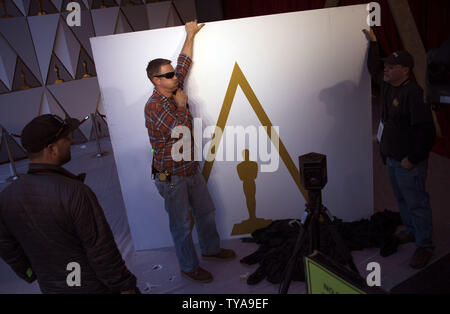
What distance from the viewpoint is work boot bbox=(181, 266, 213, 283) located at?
2557 millimetres

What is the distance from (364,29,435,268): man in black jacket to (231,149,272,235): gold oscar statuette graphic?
3.33ft

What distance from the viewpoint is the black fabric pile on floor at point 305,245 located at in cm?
253

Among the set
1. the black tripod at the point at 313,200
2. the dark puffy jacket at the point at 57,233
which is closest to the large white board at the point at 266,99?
the black tripod at the point at 313,200

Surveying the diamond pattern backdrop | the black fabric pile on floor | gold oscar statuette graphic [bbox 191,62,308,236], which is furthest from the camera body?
the diamond pattern backdrop

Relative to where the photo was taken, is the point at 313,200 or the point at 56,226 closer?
the point at 56,226

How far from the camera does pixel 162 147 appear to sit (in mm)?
Answer: 2396

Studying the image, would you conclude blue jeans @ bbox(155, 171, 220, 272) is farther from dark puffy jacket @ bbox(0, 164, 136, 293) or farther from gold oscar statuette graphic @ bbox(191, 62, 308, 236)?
dark puffy jacket @ bbox(0, 164, 136, 293)

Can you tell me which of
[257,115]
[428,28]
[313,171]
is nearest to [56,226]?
[313,171]

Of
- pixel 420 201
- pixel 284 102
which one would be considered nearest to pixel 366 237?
pixel 420 201

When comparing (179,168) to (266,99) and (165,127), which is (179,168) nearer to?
(165,127)

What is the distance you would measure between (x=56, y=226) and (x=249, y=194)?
1.83 metres

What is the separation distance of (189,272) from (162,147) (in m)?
0.95

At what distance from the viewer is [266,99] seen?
9.19 ft
